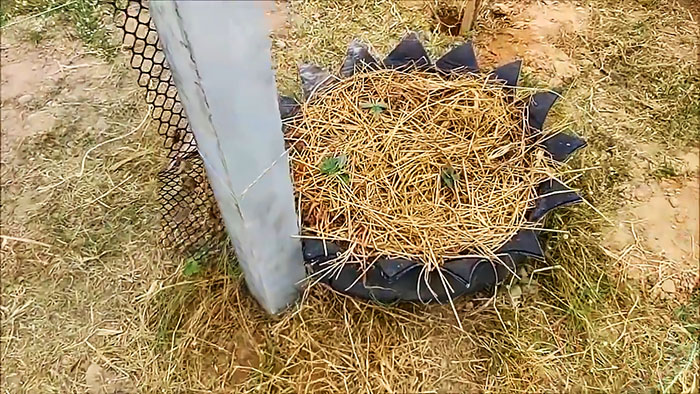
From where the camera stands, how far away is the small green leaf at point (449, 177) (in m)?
1.35

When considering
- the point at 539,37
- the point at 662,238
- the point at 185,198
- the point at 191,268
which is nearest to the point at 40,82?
the point at 185,198

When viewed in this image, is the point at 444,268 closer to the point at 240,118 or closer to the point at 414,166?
the point at 414,166

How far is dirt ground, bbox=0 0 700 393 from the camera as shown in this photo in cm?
135

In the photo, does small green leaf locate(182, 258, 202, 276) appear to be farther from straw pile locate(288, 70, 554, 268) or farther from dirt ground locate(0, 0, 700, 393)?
straw pile locate(288, 70, 554, 268)

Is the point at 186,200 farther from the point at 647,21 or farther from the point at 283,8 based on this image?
the point at 647,21

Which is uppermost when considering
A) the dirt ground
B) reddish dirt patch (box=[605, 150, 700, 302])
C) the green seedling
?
the green seedling

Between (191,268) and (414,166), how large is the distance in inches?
22.4

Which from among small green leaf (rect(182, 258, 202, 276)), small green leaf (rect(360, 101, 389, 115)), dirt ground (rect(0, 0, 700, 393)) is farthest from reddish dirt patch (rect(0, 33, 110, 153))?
small green leaf (rect(360, 101, 389, 115))

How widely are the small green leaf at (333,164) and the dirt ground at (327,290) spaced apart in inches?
10.8

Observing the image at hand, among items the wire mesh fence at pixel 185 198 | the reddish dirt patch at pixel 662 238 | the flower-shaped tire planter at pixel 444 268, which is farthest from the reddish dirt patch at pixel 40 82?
the reddish dirt patch at pixel 662 238

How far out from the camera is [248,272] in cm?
131

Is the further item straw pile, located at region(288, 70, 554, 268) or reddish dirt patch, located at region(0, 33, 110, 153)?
reddish dirt patch, located at region(0, 33, 110, 153)

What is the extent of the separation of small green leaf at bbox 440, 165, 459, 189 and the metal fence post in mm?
344

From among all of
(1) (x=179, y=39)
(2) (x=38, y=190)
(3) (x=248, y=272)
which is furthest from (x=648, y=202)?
(2) (x=38, y=190)
